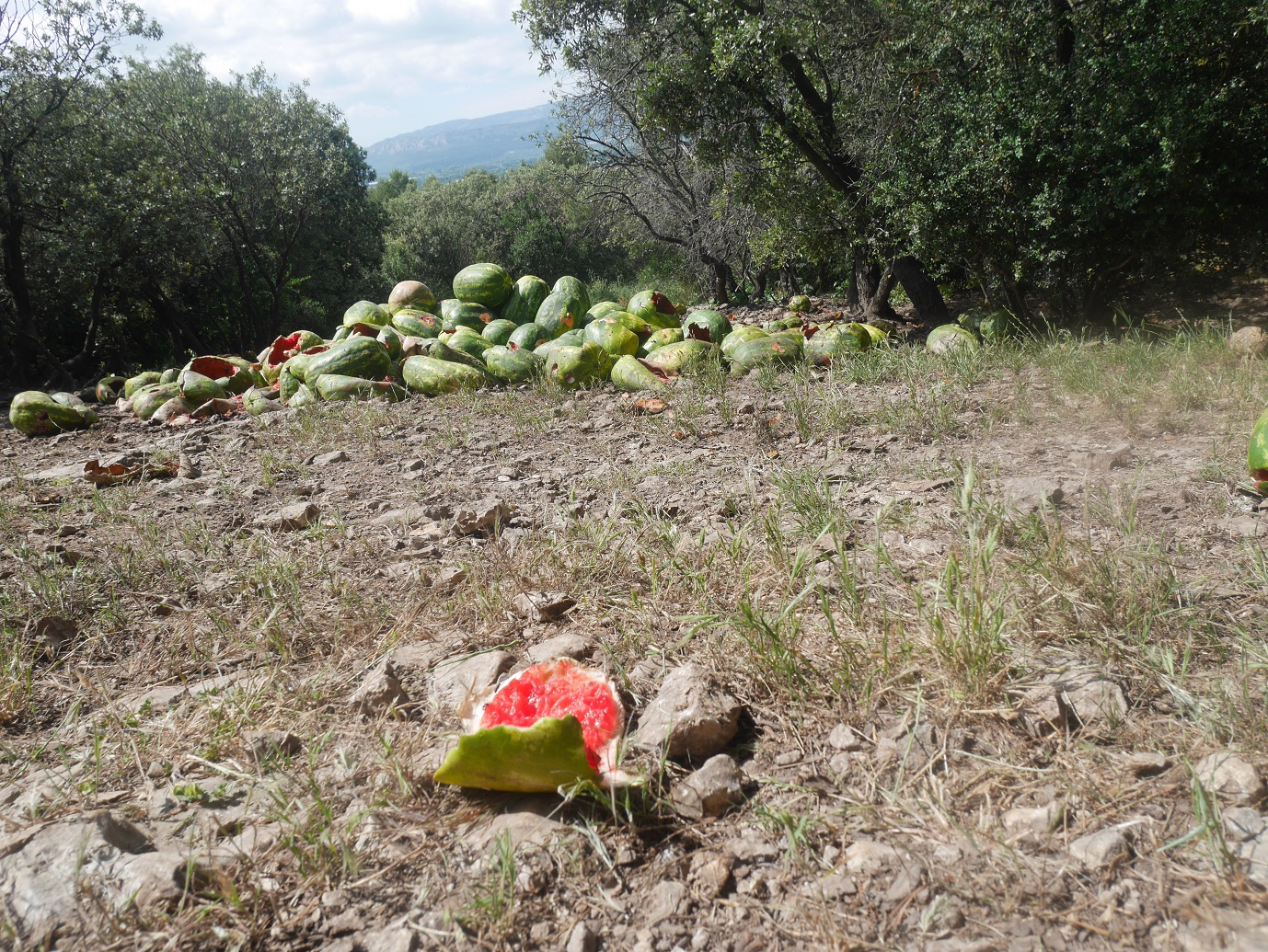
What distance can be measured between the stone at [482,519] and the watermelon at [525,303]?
15.9 ft

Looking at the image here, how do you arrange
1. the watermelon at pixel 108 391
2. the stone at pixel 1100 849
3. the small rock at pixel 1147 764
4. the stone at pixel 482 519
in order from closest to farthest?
the stone at pixel 1100 849 → the small rock at pixel 1147 764 → the stone at pixel 482 519 → the watermelon at pixel 108 391

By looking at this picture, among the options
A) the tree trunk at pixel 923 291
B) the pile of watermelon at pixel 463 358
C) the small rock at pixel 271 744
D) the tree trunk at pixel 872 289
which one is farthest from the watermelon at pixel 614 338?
the small rock at pixel 271 744

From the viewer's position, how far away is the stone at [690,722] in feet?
5.16

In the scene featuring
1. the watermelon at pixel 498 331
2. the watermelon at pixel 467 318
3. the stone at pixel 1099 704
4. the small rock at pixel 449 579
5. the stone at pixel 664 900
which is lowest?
the stone at pixel 664 900

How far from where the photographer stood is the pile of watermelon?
555 centimetres

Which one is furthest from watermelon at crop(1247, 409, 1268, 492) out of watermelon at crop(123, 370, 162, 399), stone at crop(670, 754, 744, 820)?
watermelon at crop(123, 370, 162, 399)

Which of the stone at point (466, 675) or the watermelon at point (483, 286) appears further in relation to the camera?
the watermelon at point (483, 286)

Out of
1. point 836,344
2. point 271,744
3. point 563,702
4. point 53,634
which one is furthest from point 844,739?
point 836,344

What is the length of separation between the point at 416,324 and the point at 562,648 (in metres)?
5.51

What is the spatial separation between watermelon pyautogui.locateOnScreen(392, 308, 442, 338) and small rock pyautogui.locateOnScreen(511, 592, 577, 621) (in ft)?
16.2

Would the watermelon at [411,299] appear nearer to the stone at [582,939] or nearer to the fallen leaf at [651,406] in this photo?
the fallen leaf at [651,406]

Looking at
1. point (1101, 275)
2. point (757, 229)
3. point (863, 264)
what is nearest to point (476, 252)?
point (757, 229)

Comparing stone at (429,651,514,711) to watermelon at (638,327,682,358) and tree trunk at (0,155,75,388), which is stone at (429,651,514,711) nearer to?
watermelon at (638,327,682,358)

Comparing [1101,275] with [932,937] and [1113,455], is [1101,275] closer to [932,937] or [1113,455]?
[1113,455]
